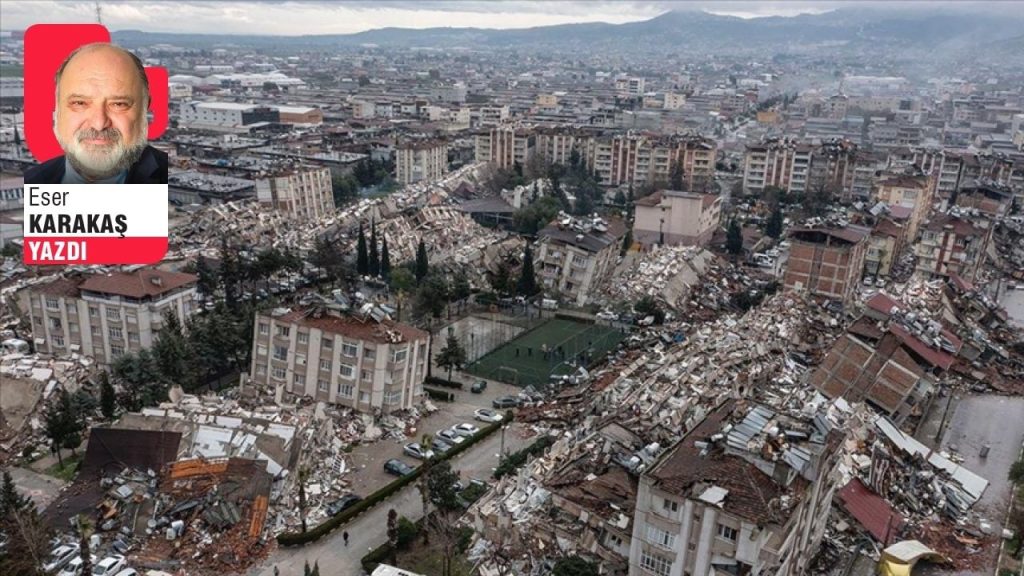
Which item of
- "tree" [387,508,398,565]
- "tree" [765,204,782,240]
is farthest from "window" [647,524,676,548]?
"tree" [765,204,782,240]

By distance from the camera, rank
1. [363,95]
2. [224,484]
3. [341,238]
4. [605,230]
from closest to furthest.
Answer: [224,484], [605,230], [341,238], [363,95]

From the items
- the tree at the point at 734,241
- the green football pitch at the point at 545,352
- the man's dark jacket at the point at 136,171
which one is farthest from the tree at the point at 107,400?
the tree at the point at 734,241

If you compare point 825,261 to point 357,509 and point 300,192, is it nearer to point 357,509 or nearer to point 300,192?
point 357,509

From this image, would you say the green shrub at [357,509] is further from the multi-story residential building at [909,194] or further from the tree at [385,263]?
the multi-story residential building at [909,194]

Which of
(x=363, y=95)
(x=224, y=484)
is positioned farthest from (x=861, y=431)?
(x=363, y=95)

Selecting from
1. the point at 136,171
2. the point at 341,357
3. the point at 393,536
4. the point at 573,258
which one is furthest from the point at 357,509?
the point at 573,258

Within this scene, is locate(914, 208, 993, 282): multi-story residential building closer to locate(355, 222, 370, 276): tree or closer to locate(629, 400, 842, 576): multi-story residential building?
locate(629, 400, 842, 576): multi-story residential building

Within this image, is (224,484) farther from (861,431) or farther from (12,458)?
(861,431)
